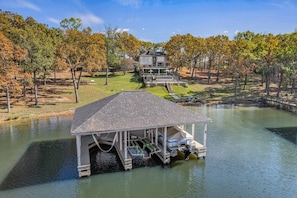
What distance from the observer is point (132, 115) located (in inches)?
631

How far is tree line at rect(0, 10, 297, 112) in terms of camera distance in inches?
1161

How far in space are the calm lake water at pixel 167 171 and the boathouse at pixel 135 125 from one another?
1.07 m

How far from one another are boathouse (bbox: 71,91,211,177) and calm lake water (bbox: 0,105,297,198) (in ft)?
3.49

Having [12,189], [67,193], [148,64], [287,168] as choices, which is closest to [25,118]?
[12,189]

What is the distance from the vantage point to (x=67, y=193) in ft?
43.4

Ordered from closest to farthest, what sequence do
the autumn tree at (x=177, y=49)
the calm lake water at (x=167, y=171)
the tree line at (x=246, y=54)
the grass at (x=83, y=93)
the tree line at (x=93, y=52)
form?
the calm lake water at (x=167, y=171) < the tree line at (x=93, y=52) < the grass at (x=83, y=93) < the tree line at (x=246, y=54) < the autumn tree at (x=177, y=49)

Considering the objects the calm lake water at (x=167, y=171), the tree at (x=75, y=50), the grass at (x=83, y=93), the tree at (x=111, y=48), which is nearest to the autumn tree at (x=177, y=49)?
the grass at (x=83, y=93)

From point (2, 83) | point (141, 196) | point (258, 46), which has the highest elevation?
point (258, 46)

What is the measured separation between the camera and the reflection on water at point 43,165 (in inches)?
568

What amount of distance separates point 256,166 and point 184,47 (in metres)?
42.5

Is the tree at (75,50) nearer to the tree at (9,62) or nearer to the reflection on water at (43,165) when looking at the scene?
the tree at (9,62)

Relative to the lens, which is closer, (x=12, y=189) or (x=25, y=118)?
(x=12, y=189)

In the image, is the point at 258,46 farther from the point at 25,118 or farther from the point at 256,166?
the point at 25,118

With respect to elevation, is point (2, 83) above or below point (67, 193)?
above
